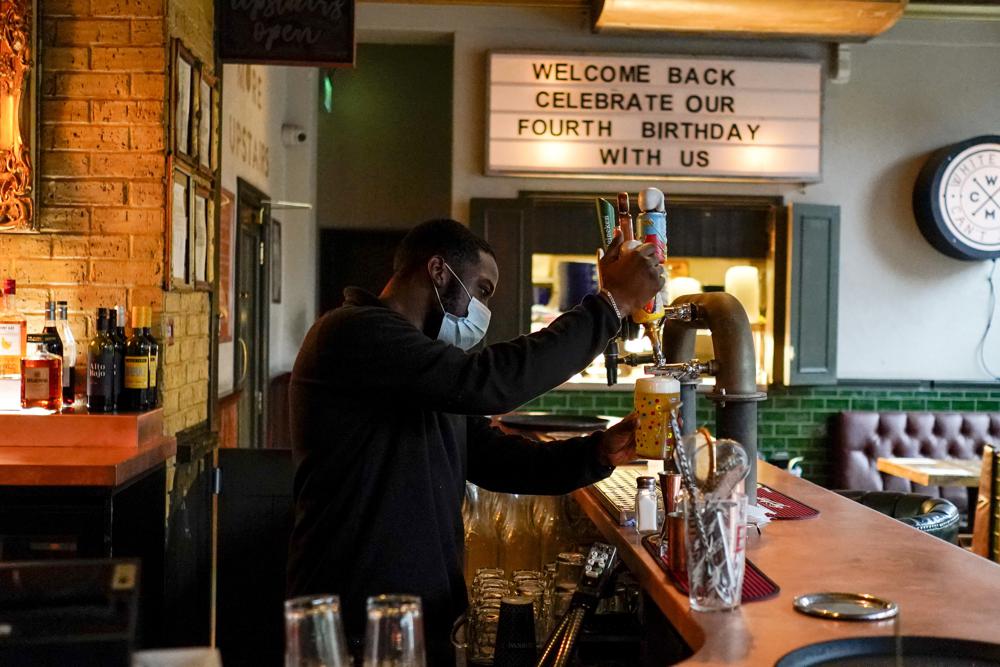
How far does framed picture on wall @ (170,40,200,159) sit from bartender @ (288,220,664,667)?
1853 millimetres

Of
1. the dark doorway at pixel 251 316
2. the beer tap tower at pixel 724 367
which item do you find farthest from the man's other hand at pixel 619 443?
the dark doorway at pixel 251 316

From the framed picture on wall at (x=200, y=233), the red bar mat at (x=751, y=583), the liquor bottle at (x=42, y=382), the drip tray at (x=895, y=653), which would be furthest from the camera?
the framed picture on wall at (x=200, y=233)

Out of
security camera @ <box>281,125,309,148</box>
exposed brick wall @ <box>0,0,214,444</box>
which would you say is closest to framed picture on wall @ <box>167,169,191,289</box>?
exposed brick wall @ <box>0,0,214,444</box>

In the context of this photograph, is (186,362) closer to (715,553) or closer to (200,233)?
(200,233)

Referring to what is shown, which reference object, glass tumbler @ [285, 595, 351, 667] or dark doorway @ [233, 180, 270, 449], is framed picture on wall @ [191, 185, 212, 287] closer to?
dark doorway @ [233, 180, 270, 449]

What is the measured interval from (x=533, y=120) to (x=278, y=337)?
267 centimetres

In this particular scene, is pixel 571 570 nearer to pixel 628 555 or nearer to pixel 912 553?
pixel 628 555

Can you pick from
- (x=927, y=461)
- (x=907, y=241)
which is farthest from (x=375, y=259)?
(x=927, y=461)

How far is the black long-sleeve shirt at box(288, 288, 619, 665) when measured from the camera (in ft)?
6.71

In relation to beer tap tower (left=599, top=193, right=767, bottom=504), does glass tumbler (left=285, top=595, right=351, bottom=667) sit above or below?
below

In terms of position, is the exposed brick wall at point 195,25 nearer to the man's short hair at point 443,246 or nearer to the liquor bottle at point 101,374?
the liquor bottle at point 101,374

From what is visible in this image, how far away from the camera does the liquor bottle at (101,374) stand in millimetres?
3600

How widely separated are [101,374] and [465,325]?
170 centimetres

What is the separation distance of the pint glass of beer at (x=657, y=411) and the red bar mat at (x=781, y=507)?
48 centimetres
